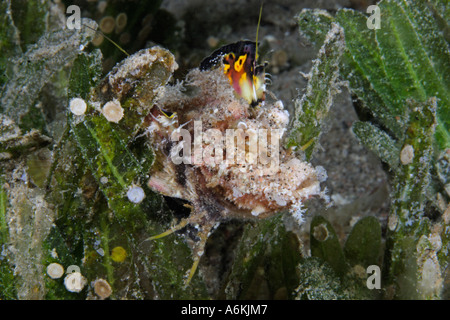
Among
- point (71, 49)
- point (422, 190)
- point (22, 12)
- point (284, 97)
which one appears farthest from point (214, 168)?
point (22, 12)

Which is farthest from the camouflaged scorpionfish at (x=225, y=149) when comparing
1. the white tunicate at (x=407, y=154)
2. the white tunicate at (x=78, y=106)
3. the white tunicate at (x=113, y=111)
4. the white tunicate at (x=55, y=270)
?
the white tunicate at (x=55, y=270)

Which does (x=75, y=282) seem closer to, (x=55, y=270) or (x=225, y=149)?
(x=55, y=270)

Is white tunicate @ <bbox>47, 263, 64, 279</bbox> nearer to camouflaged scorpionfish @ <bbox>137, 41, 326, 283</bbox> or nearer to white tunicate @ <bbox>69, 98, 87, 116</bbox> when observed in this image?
camouflaged scorpionfish @ <bbox>137, 41, 326, 283</bbox>

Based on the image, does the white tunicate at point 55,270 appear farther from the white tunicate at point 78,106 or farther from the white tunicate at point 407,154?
the white tunicate at point 407,154

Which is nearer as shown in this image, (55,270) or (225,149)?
(225,149)

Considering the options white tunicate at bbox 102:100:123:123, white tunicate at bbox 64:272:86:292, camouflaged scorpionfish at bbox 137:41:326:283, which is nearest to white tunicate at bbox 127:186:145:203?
camouflaged scorpionfish at bbox 137:41:326:283

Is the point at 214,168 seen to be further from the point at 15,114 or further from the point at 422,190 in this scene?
the point at 15,114

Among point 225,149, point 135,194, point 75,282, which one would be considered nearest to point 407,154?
point 225,149

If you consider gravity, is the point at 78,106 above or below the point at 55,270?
above
